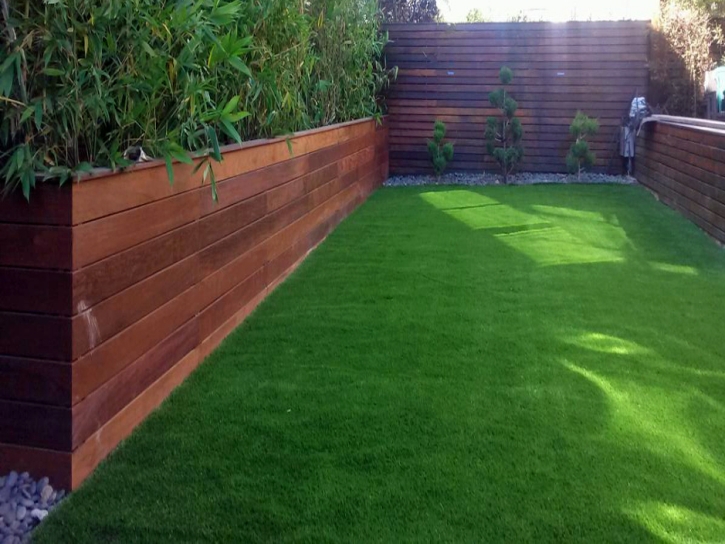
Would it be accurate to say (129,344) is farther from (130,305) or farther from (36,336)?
(36,336)

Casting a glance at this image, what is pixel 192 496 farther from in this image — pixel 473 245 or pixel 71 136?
pixel 473 245

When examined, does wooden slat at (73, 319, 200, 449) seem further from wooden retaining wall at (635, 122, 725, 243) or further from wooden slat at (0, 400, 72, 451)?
wooden retaining wall at (635, 122, 725, 243)

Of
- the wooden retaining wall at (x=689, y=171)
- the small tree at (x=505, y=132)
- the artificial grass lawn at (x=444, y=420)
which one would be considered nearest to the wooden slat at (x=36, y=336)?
the artificial grass lawn at (x=444, y=420)

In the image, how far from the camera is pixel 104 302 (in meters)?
2.00

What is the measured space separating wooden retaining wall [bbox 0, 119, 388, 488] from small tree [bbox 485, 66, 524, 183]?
18.7 ft

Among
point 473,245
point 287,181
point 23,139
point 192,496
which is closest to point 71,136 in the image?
point 23,139

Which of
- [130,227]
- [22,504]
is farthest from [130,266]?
[22,504]

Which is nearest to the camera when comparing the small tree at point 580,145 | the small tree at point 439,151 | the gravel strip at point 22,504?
the gravel strip at point 22,504

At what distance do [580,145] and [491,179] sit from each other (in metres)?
1.04

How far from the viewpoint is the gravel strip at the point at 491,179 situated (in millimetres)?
8367

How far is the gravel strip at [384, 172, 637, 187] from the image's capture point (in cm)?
837

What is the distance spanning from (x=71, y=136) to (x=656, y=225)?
459 cm

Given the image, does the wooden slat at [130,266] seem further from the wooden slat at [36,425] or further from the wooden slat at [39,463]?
the wooden slat at [39,463]

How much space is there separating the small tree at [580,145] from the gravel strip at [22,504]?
7369mm
